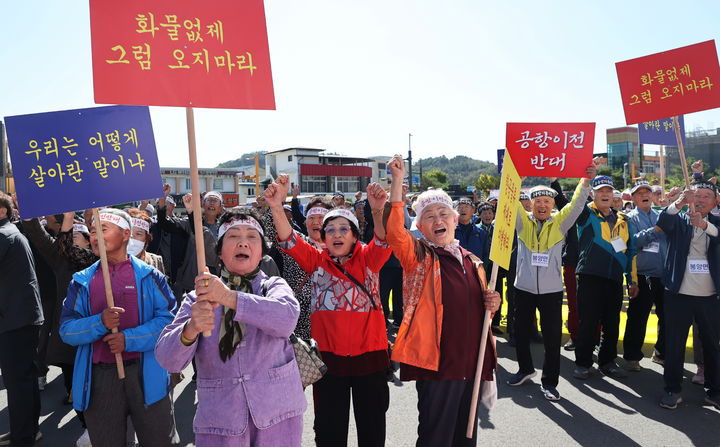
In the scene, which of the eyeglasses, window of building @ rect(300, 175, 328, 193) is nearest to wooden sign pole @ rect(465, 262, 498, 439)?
the eyeglasses

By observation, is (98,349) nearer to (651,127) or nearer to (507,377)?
(507,377)

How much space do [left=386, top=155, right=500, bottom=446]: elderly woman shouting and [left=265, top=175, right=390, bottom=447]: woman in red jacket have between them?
27 cm

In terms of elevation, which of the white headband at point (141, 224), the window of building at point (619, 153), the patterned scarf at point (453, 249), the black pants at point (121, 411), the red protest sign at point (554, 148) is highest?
the window of building at point (619, 153)

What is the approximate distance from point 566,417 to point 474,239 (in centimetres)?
340

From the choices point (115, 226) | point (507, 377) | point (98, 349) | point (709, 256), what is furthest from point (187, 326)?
point (709, 256)

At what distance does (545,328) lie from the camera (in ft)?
16.8

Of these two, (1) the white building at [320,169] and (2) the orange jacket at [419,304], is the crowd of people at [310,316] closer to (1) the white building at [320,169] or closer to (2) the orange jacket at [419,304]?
(2) the orange jacket at [419,304]

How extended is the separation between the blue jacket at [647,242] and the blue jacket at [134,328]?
496cm

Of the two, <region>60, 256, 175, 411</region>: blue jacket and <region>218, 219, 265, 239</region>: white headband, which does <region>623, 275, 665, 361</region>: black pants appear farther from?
<region>60, 256, 175, 411</region>: blue jacket

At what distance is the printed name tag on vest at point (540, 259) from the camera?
Result: 5.17 m

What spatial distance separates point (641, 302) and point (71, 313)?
616 centimetres

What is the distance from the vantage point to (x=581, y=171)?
4285 mm

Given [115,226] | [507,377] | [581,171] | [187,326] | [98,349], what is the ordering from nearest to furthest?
[187,326] < [98,349] < [115,226] < [581,171] < [507,377]

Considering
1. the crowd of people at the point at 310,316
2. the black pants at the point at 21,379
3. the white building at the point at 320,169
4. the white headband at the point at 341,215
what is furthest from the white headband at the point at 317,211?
the white building at the point at 320,169
